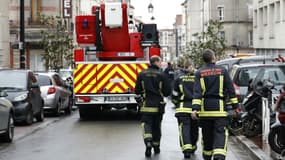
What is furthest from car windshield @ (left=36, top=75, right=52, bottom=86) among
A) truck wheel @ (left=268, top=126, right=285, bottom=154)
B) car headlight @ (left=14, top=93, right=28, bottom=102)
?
truck wheel @ (left=268, top=126, right=285, bottom=154)

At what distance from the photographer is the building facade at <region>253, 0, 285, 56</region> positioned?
44.3 metres

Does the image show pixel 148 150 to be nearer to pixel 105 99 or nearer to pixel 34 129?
pixel 34 129

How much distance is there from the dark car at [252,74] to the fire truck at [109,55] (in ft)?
14.7

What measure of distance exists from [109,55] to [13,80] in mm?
3431

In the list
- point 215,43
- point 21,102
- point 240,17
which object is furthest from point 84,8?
point 21,102

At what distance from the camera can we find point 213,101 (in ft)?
33.3

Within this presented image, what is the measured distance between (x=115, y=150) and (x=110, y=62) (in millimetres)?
7454

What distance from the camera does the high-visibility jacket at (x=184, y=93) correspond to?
1225 cm

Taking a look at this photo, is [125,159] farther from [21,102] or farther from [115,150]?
[21,102]

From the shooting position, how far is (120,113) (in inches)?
974

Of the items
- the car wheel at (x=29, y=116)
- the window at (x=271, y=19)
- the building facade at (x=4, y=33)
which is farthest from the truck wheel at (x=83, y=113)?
the window at (x=271, y=19)

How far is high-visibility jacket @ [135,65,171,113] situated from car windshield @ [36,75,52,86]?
11.3 m

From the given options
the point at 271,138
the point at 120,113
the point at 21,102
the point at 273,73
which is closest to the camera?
the point at 271,138

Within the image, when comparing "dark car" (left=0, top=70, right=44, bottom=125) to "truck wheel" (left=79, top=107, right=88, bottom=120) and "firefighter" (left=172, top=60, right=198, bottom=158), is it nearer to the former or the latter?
"truck wheel" (left=79, top=107, right=88, bottom=120)
